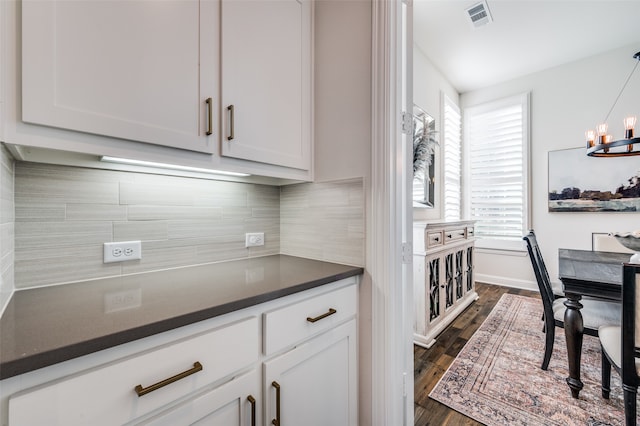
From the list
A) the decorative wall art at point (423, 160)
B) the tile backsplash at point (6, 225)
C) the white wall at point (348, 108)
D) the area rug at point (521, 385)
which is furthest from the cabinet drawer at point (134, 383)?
the decorative wall art at point (423, 160)

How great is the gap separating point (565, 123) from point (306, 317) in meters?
4.42

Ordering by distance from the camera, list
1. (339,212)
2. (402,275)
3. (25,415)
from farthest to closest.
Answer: (339,212)
(402,275)
(25,415)

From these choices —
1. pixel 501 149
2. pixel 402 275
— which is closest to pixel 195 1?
pixel 402 275

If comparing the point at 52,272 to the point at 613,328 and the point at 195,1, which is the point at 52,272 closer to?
the point at 195,1

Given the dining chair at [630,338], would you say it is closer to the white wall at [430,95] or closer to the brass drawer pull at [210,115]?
the brass drawer pull at [210,115]

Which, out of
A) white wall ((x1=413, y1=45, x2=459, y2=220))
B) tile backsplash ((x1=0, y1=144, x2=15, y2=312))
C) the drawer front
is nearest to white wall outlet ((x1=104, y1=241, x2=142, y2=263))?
tile backsplash ((x1=0, y1=144, x2=15, y2=312))

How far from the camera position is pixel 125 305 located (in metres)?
0.74

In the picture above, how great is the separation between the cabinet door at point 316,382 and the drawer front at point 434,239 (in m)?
1.39

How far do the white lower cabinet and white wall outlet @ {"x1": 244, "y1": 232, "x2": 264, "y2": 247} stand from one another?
578mm

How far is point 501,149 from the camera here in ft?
13.1

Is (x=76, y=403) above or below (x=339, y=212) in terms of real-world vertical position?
below

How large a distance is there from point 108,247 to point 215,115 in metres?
0.64

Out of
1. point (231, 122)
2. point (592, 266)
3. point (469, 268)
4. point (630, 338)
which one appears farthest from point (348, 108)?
point (469, 268)

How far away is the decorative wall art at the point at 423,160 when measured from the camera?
109 inches
